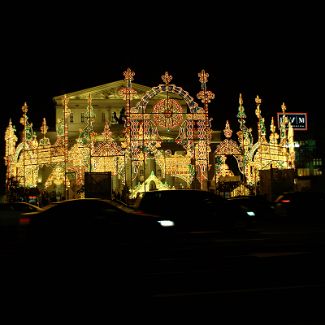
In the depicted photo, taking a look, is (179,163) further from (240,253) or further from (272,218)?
(240,253)

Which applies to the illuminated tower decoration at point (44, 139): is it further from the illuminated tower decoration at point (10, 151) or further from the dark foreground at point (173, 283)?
the dark foreground at point (173, 283)

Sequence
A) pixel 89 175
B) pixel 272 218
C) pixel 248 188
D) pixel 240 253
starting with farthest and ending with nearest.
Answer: pixel 248 188
pixel 89 175
pixel 272 218
pixel 240 253

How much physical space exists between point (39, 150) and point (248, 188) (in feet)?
47.9

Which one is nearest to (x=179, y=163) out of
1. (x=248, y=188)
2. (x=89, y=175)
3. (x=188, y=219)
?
(x=248, y=188)

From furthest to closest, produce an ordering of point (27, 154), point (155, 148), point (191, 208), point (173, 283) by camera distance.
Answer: point (27, 154) → point (155, 148) → point (191, 208) → point (173, 283)

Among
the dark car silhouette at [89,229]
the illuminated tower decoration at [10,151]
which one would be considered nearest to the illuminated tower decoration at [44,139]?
the illuminated tower decoration at [10,151]

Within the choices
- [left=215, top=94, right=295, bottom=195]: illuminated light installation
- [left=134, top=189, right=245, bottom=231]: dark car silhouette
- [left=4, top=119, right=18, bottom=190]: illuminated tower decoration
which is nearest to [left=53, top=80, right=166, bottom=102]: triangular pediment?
[left=4, top=119, right=18, bottom=190]: illuminated tower decoration

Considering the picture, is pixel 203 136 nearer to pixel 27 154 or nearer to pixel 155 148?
pixel 155 148

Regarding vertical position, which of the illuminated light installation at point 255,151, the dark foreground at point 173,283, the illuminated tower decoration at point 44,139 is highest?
the illuminated tower decoration at point 44,139

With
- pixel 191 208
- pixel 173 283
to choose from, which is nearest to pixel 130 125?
pixel 191 208

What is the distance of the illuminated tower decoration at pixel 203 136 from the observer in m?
34.9

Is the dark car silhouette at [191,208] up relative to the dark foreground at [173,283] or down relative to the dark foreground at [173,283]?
up

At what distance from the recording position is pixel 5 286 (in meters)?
9.74

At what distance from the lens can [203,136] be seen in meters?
35.6
